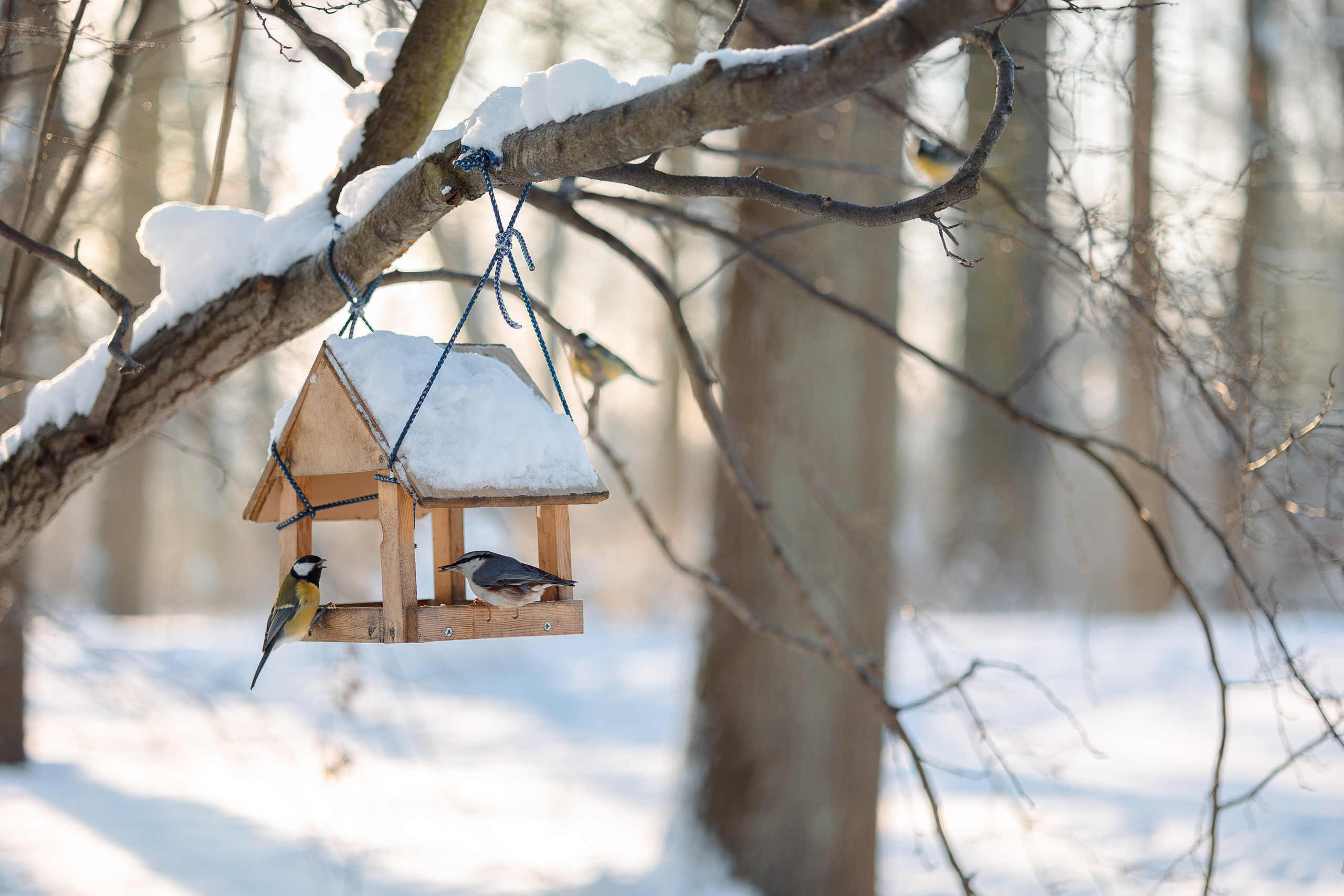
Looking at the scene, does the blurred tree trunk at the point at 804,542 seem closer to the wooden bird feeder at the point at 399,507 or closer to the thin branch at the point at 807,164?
the thin branch at the point at 807,164

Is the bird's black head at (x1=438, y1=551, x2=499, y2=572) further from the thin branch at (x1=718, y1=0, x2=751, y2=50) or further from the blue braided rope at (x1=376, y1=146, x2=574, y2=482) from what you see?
the thin branch at (x1=718, y1=0, x2=751, y2=50)

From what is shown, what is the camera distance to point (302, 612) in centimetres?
265

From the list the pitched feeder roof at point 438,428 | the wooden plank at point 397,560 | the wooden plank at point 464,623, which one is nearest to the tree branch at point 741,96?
the pitched feeder roof at point 438,428

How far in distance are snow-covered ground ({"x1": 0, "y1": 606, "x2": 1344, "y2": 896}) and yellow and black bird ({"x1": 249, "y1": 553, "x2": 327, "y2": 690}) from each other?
1.34 metres

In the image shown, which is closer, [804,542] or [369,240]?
[369,240]

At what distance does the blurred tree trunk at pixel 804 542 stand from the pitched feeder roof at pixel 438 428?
120 inches

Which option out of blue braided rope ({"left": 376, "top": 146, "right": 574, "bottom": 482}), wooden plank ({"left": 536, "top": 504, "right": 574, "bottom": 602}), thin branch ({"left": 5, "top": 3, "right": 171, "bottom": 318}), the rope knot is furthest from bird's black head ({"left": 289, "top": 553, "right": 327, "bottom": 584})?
thin branch ({"left": 5, "top": 3, "right": 171, "bottom": 318})

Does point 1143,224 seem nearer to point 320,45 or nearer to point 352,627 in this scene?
point 320,45

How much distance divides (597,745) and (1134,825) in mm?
4204

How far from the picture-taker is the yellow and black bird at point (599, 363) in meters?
4.21

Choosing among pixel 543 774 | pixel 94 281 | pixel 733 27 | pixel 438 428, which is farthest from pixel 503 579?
pixel 543 774

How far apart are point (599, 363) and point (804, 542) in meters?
2.08

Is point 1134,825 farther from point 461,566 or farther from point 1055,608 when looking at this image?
point 1055,608

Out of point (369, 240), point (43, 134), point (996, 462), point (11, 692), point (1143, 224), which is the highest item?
point (43, 134)
